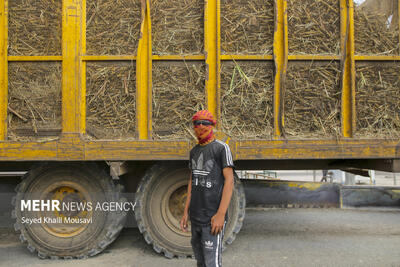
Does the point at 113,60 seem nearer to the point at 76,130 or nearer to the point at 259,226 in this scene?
the point at 76,130

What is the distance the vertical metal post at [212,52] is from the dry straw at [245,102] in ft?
0.32

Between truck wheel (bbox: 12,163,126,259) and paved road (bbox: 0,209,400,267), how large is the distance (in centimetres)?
19

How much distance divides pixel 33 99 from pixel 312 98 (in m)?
3.82

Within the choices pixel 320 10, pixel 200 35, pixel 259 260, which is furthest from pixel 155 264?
pixel 320 10

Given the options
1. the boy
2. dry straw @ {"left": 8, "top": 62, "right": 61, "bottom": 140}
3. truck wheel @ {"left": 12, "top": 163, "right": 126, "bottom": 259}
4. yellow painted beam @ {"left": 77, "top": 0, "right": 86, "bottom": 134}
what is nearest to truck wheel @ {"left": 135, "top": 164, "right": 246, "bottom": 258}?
truck wheel @ {"left": 12, "top": 163, "right": 126, "bottom": 259}

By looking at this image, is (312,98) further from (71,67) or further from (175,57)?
(71,67)

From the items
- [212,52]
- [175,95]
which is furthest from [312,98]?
[175,95]

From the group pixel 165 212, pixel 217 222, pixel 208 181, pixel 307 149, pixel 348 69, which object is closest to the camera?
pixel 217 222

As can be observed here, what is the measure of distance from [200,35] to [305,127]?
1.91 metres

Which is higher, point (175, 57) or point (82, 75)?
point (175, 57)

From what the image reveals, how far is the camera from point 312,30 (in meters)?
4.09

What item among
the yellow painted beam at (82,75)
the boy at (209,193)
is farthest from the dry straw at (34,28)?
the boy at (209,193)

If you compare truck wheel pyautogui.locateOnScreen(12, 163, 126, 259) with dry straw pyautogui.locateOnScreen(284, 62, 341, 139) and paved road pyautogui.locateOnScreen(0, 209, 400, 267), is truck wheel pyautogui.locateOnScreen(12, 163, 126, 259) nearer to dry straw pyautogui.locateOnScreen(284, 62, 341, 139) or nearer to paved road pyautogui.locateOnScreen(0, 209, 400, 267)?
paved road pyautogui.locateOnScreen(0, 209, 400, 267)

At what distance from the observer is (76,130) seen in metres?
3.95
